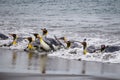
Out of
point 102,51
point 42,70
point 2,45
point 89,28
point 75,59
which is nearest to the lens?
point 42,70

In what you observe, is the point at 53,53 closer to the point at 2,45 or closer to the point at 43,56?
the point at 43,56

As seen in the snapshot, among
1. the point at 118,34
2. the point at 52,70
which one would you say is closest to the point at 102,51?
the point at 52,70

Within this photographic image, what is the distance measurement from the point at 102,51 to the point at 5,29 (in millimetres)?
10336

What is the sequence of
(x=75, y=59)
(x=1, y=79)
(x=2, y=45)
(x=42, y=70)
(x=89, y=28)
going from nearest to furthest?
(x=1, y=79)
(x=42, y=70)
(x=75, y=59)
(x=2, y=45)
(x=89, y=28)

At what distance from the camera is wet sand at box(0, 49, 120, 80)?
10.7 metres

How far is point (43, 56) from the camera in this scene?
15258mm

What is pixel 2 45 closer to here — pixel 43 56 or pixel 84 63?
pixel 43 56

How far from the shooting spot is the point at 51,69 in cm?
1199

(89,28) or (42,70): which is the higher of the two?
(89,28)

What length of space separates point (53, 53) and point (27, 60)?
244cm

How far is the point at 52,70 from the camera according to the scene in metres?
11.8

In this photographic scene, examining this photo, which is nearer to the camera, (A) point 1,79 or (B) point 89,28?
(A) point 1,79

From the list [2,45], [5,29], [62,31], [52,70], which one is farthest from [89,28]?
[52,70]

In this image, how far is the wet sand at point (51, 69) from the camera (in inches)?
420
